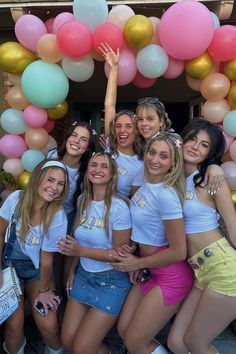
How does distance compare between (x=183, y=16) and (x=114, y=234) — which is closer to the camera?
(x=114, y=234)

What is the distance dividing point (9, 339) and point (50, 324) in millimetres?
306

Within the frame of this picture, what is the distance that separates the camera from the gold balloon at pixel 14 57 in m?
3.42

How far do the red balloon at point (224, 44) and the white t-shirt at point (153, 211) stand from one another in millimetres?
1532

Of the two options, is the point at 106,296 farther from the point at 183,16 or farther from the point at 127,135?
the point at 183,16

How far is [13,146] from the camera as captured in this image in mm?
3609

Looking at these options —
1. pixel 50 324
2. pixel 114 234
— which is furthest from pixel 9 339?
pixel 114 234

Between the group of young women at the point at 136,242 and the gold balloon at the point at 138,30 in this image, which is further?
the gold balloon at the point at 138,30

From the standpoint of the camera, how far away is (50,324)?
258 cm

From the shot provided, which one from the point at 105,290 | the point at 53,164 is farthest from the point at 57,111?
the point at 105,290

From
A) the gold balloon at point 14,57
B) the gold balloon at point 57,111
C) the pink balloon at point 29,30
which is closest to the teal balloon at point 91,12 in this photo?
the pink balloon at point 29,30

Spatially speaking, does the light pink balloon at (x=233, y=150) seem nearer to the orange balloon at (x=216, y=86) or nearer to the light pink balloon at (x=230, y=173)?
the light pink balloon at (x=230, y=173)

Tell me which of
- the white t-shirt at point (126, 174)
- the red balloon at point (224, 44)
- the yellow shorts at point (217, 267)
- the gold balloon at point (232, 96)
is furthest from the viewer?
the gold balloon at point (232, 96)

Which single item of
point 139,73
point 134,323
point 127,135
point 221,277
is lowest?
point 134,323

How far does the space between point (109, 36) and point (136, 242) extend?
5.59ft
